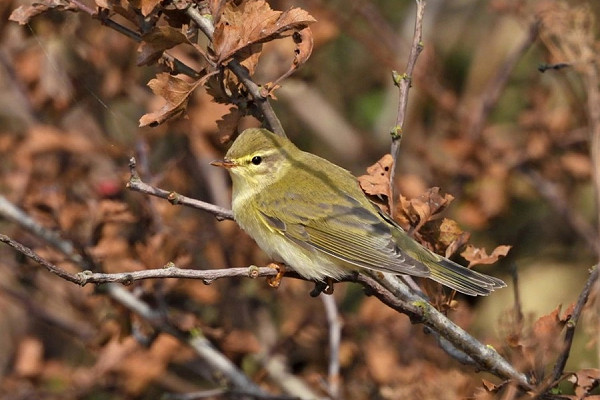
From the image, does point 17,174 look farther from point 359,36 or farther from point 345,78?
point 345,78

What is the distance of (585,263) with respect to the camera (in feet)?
17.4

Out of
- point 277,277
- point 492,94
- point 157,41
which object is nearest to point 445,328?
point 277,277

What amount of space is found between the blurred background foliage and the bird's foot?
74cm

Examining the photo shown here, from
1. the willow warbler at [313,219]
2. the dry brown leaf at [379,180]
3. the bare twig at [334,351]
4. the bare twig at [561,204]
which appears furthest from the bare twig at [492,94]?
the dry brown leaf at [379,180]

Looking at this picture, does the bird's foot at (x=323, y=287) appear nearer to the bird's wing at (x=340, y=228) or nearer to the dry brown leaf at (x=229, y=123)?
the bird's wing at (x=340, y=228)

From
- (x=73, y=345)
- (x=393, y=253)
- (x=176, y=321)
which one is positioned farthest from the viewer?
(x=73, y=345)

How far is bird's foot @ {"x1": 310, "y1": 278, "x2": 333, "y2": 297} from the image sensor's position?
2912 mm

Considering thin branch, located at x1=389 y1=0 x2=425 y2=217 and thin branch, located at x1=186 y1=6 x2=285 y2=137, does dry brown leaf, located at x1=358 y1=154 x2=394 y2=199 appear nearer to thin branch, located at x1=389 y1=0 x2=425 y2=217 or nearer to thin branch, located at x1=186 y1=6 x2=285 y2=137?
thin branch, located at x1=389 y1=0 x2=425 y2=217

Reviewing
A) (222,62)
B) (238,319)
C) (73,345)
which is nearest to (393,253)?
(222,62)

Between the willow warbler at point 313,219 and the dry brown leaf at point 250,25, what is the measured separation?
0.54 m

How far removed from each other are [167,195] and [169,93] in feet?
0.99

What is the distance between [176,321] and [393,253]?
1.21 meters

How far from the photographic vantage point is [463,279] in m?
3.01

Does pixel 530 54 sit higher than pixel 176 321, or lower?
higher
